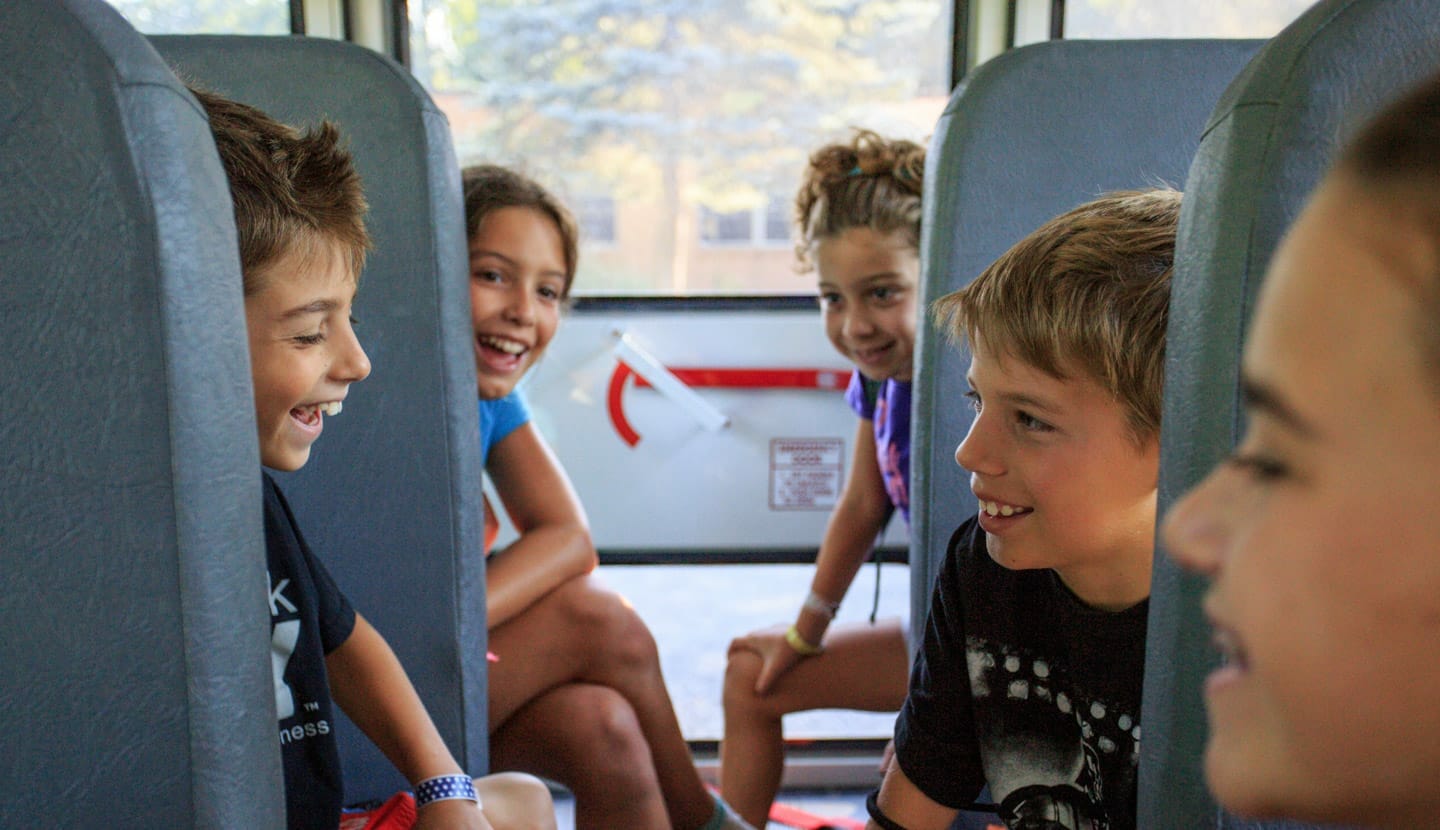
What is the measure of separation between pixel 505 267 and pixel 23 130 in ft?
4.08

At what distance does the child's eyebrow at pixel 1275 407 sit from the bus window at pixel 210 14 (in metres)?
Result: 2.11

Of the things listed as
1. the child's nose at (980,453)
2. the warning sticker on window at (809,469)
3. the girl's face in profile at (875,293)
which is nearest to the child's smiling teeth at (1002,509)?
the child's nose at (980,453)

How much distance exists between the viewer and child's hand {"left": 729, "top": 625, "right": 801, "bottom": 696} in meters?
2.02

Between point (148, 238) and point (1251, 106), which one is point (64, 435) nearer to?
point (148, 238)

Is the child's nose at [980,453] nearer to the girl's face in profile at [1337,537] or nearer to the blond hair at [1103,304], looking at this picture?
the blond hair at [1103,304]

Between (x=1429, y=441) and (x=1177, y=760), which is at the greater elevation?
(x=1429, y=441)

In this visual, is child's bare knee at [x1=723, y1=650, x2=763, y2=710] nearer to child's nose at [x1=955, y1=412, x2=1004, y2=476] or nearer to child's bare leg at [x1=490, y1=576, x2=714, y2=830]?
child's bare leg at [x1=490, y1=576, x2=714, y2=830]

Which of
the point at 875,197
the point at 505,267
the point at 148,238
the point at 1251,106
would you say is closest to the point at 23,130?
the point at 148,238

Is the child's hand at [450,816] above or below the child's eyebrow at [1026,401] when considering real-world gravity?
below

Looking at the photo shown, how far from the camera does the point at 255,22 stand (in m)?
2.23

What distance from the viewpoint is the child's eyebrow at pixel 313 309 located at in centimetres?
108

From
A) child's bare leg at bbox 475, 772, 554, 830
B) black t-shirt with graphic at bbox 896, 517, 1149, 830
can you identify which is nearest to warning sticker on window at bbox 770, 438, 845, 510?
child's bare leg at bbox 475, 772, 554, 830

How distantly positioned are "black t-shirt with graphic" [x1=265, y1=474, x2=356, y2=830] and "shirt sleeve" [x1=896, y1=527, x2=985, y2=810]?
56 cm

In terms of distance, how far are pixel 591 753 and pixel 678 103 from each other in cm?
140
